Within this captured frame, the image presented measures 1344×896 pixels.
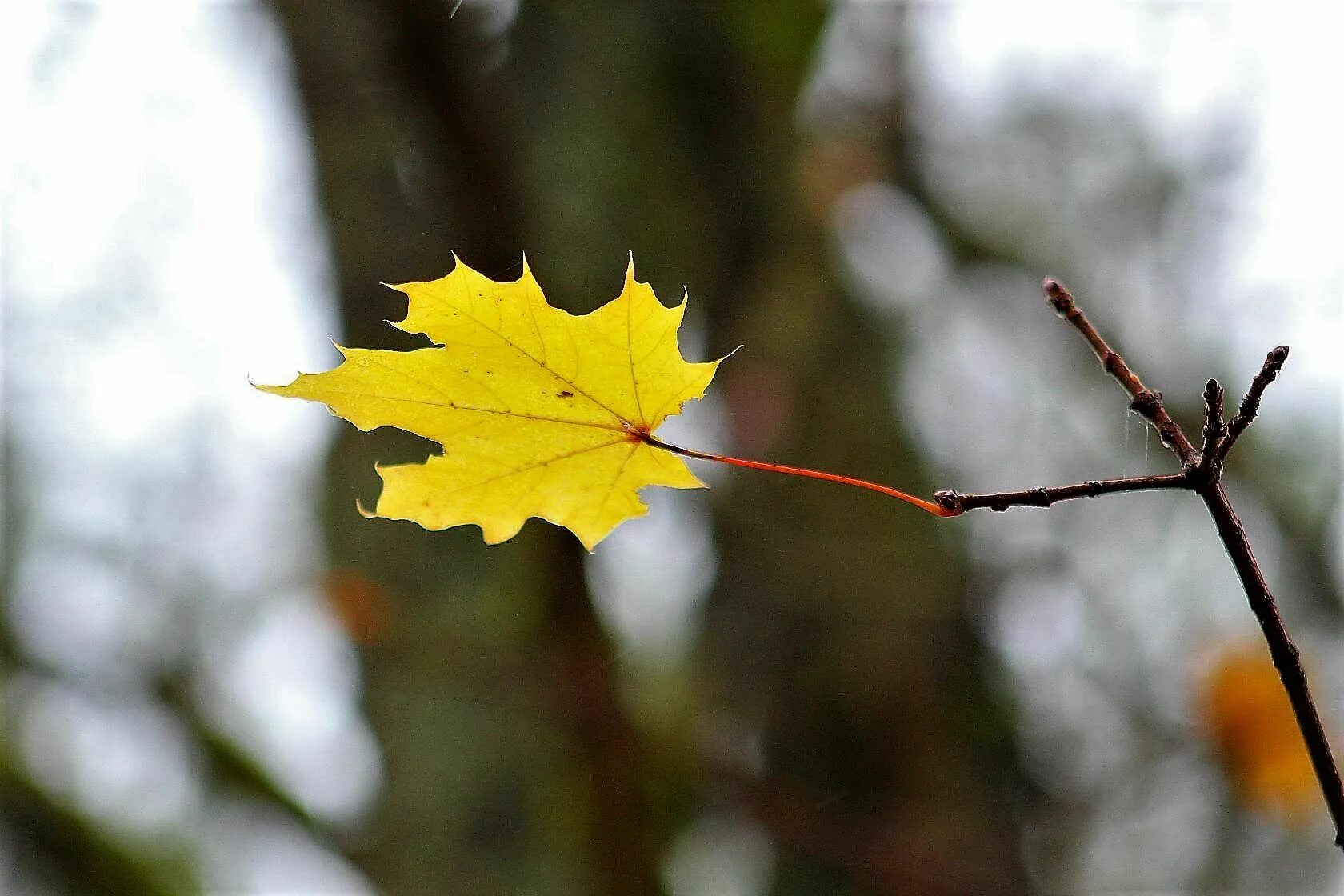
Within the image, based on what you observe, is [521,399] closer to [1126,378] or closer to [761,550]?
[1126,378]

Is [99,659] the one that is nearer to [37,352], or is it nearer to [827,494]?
[37,352]

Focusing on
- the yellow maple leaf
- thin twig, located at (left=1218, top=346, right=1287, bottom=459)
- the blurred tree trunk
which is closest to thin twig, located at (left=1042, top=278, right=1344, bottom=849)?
thin twig, located at (left=1218, top=346, right=1287, bottom=459)

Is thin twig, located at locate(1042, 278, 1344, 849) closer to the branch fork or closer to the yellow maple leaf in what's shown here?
the branch fork

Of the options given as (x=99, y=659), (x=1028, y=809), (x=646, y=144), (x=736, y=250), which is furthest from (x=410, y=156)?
(x=1028, y=809)

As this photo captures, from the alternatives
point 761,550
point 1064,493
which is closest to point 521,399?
point 1064,493

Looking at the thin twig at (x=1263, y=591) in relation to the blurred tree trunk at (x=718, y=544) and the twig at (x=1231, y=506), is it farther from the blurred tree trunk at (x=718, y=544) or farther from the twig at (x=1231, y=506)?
the blurred tree trunk at (x=718, y=544)

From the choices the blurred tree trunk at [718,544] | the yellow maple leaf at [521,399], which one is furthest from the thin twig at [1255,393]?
the blurred tree trunk at [718,544]
